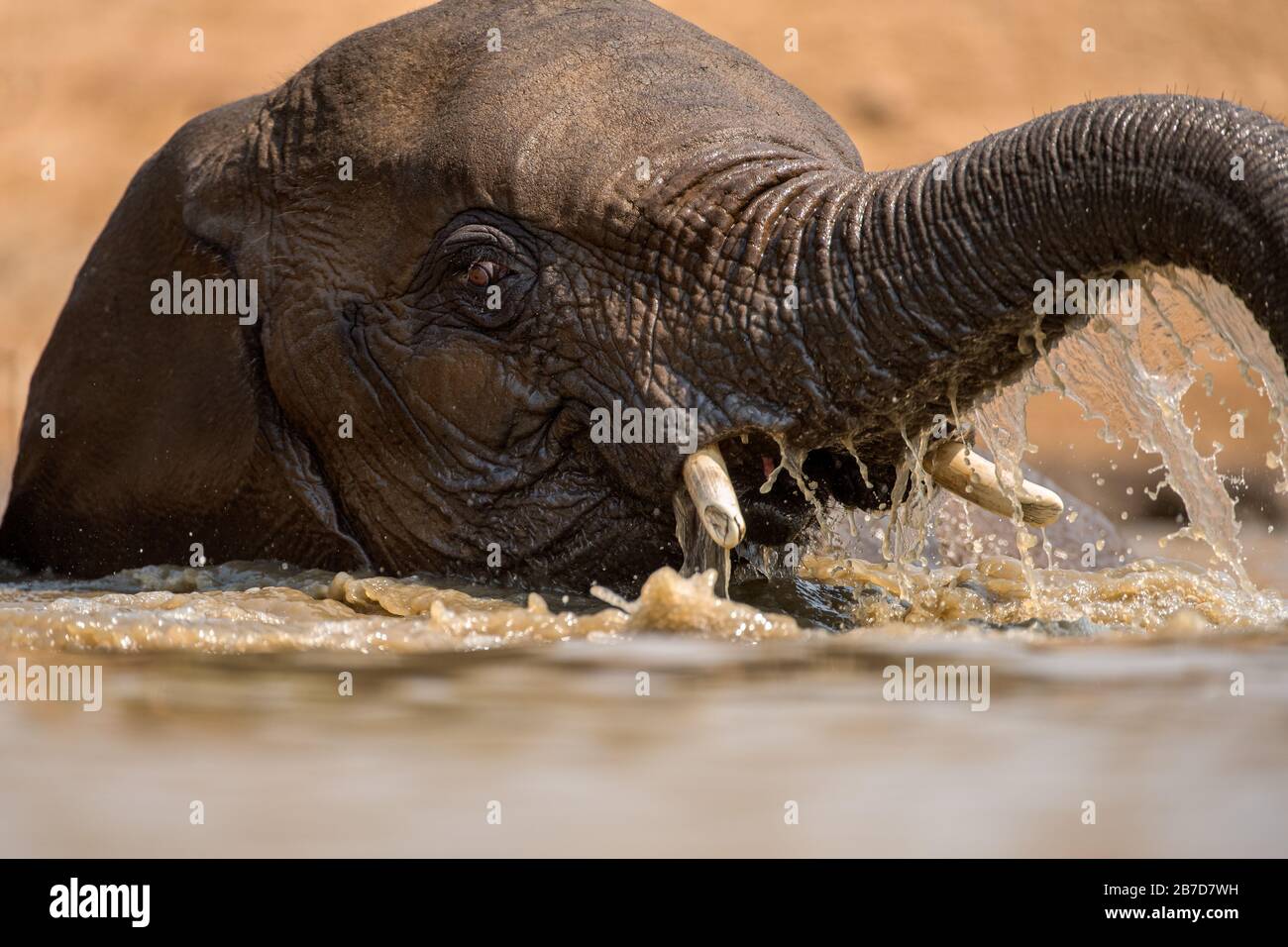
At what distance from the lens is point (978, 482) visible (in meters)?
4.31

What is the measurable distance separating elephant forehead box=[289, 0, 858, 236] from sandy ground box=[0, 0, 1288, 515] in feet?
26.0

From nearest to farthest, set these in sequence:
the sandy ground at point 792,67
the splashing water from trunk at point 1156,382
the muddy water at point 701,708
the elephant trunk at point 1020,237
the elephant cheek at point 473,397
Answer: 1. the muddy water at point 701,708
2. the elephant trunk at point 1020,237
3. the splashing water from trunk at point 1156,382
4. the elephant cheek at point 473,397
5. the sandy ground at point 792,67

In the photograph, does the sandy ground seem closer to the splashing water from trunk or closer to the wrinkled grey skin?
the wrinkled grey skin

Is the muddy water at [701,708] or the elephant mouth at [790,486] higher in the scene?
the elephant mouth at [790,486]

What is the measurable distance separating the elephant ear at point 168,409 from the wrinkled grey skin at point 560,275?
0.01 m

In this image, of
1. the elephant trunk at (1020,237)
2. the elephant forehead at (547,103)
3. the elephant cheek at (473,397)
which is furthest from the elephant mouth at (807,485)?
the elephant forehead at (547,103)

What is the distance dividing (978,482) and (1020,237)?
0.72m

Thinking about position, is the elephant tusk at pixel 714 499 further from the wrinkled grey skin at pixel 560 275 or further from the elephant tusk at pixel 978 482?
the elephant tusk at pixel 978 482

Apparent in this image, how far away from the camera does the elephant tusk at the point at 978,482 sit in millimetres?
4285

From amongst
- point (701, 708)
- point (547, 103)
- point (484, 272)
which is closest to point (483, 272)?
point (484, 272)

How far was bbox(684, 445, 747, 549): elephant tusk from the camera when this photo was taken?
3.95 m

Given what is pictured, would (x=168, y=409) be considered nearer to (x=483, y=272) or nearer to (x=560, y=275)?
(x=483, y=272)

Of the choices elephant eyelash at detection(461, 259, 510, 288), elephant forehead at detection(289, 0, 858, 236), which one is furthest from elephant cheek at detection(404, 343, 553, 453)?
elephant forehead at detection(289, 0, 858, 236)

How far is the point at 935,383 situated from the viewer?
13.2 ft
